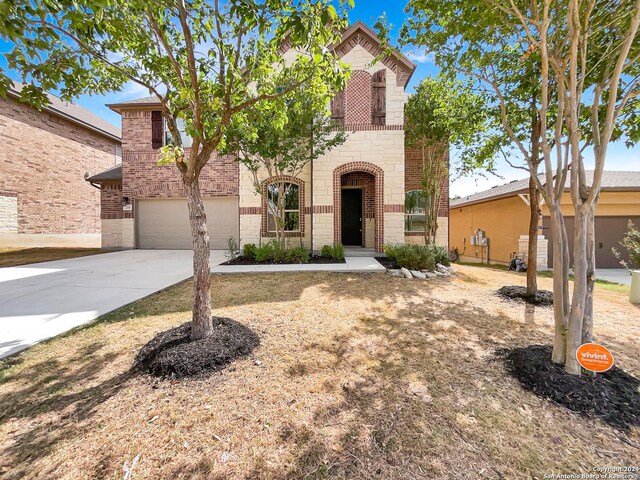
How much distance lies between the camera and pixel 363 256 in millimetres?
10359

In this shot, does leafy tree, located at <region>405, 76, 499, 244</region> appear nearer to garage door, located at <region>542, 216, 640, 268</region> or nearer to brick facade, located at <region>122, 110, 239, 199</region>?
garage door, located at <region>542, 216, 640, 268</region>

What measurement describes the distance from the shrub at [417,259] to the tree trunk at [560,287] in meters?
4.90

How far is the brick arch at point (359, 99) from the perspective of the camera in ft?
34.0

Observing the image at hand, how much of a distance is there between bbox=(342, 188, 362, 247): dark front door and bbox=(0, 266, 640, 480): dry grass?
8281 millimetres

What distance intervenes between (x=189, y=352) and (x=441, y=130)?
9191 millimetres

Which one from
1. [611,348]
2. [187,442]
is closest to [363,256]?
[611,348]

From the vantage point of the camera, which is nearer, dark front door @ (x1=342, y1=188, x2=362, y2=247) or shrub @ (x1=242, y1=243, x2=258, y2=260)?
shrub @ (x1=242, y1=243, x2=258, y2=260)

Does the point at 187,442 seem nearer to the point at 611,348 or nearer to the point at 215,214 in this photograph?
the point at 611,348

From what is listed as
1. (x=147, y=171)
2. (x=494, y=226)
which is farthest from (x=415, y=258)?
(x=147, y=171)

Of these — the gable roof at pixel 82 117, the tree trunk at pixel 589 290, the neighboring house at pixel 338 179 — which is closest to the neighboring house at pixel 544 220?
the neighboring house at pixel 338 179

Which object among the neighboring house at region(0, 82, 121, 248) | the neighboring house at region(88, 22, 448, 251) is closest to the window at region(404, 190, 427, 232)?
the neighboring house at region(88, 22, 448, 251)

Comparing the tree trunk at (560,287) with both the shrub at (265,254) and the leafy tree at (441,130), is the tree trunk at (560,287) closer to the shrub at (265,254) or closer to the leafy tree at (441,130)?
the leafy tree at (441,130)

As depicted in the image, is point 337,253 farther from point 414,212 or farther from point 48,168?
point 48,168

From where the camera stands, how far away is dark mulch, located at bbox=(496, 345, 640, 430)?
2180 millimetres
